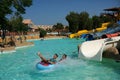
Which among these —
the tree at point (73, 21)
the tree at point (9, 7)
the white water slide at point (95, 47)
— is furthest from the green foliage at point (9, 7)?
the tree at point (73, 21)

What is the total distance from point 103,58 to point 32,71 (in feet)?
22.2

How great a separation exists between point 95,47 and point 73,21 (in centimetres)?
6978

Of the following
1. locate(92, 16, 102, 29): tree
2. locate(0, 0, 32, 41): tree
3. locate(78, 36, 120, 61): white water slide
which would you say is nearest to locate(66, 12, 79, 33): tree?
locate(92, 16, 102, 29): tree

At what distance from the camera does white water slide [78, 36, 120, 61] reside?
69.1 ft

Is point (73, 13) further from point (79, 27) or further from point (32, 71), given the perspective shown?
point (32, 71)

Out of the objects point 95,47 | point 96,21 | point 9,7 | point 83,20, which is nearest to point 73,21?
point 83,20

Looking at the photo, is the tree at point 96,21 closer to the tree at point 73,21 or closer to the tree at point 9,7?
the tree at point 73,21

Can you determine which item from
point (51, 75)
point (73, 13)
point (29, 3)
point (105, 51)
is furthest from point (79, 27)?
point (51, 75)

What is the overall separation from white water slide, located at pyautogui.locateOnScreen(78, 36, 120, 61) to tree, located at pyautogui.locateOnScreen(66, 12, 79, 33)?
2658 inches

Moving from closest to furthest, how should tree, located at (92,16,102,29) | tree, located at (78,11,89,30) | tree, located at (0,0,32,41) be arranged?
tree, located at (0,0,32,41)
tree, located at (78,11,89,30)
tree, located at (92,16,102,29)

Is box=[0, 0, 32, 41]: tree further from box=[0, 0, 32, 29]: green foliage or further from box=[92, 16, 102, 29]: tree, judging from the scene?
box=[92, 16, 102, 29]: tree

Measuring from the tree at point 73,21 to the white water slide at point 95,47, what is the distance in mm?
67517

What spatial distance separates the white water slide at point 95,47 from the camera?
69.1ft

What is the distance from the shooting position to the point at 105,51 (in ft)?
74.3
